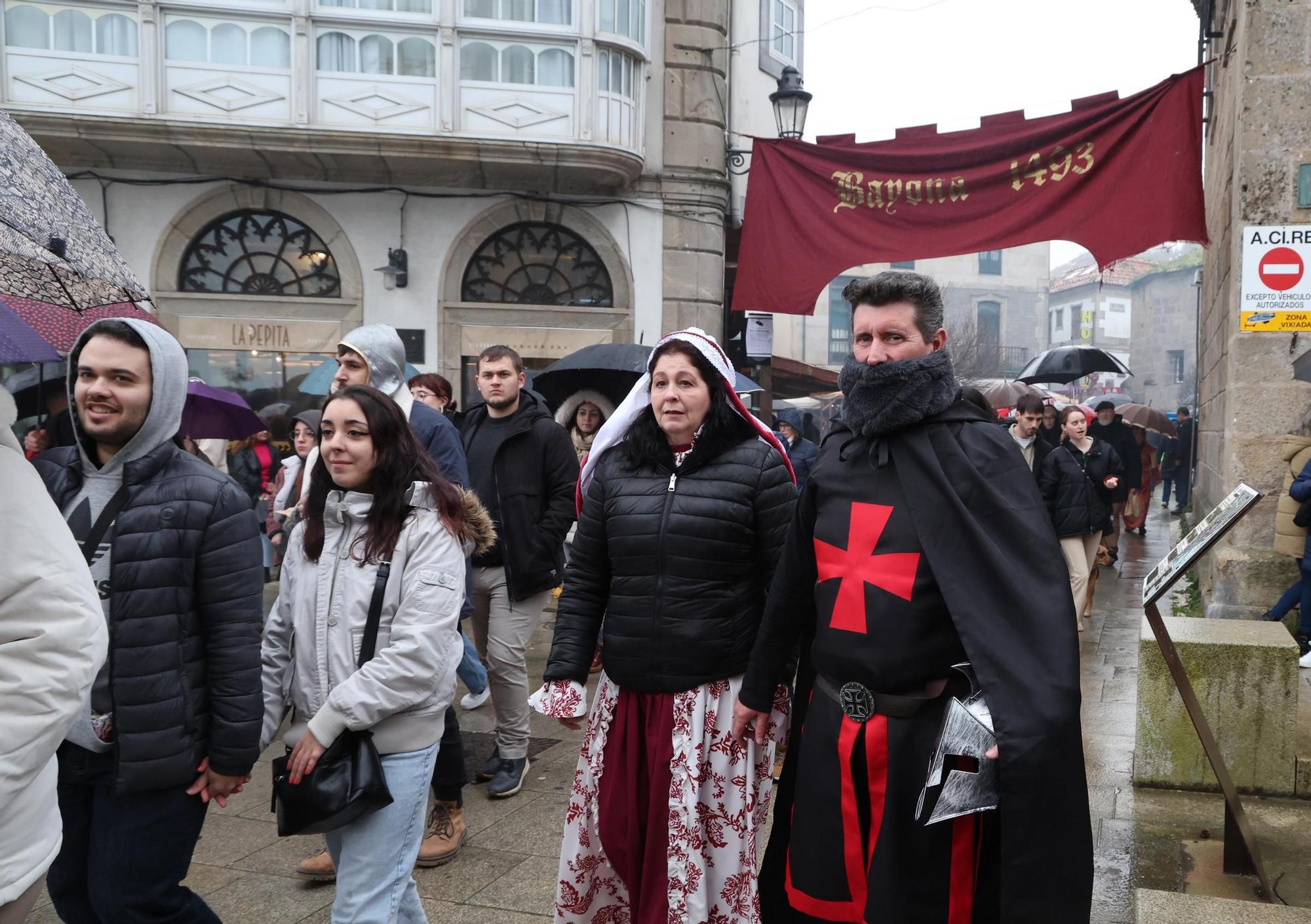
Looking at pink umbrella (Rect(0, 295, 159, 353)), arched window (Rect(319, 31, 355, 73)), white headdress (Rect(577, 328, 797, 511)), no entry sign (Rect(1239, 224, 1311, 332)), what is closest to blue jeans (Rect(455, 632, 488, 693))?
pink umbrella (Rect(0, 295, 159, 353))

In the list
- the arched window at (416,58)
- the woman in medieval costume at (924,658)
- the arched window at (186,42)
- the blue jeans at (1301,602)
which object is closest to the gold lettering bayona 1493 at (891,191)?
the blue jeans at (1301,602)

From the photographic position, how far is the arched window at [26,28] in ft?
44.0

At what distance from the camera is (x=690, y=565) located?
10.4ft

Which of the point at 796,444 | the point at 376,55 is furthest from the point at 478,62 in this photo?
the point at 796,444

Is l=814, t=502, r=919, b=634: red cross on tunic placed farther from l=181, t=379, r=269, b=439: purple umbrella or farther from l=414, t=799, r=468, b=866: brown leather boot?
l=181, t=379, r=269, b=439: purple umbrella

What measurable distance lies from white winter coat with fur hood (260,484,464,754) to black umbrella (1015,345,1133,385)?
15.2 m

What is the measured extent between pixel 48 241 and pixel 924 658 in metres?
1.97

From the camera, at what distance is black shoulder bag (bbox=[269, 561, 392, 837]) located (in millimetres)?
2746

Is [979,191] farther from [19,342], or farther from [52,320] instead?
[19,342]

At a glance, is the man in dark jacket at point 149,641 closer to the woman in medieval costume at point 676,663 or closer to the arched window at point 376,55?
the woman in medieval costume at point 676,663

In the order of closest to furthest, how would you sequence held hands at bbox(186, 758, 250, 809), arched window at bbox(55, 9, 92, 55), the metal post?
held hands at bbox(186, 758, 250, 809) → the metal post → arched window at bbox(55, 9, 92, 55)

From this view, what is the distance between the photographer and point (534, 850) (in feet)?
13.9

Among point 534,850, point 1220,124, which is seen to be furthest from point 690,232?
point 534,850

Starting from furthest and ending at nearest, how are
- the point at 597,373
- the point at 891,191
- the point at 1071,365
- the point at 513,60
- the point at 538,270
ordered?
the point at 1071,365
the point at 538,270
the point at 513,60
the point at 597,373
the point at 891,191
